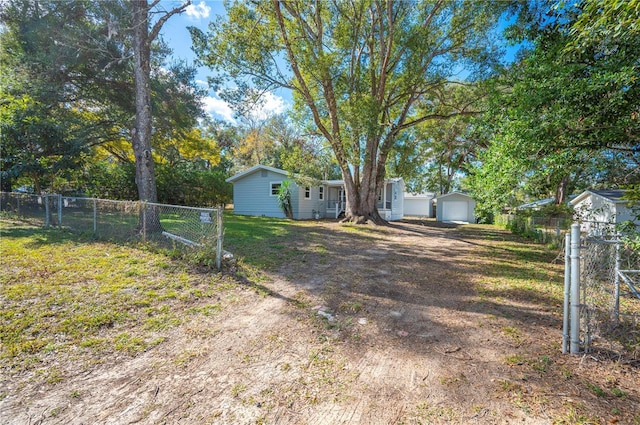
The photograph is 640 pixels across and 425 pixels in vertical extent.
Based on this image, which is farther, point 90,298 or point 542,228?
point 542,228

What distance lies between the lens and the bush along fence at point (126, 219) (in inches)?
210

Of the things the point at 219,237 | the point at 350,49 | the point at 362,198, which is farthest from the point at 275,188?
the point at 219,237

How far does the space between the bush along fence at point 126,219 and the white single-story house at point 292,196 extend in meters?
10.3

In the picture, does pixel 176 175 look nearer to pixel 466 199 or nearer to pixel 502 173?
pixel 502 173

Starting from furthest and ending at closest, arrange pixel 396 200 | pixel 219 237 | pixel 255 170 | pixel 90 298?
pixel 396 200 → pixel 255 170 → pixel 219 237 → pixel 90 298

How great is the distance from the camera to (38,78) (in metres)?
10.5

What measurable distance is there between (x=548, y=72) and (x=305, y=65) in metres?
8.96

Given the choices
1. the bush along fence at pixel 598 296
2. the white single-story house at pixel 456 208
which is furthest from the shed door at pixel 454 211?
the bush along fence at pixel 598 296

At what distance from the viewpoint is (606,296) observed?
117 inches

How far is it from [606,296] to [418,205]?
3045 centimetres

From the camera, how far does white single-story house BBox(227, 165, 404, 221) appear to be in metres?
18.0

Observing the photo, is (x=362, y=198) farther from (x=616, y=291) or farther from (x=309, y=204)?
(x=616, y=291)

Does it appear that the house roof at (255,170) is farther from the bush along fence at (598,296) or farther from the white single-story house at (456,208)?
the white single-story house at (456,208)

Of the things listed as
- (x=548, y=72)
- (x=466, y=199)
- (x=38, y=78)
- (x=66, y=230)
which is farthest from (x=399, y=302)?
(x=466, y=199)
